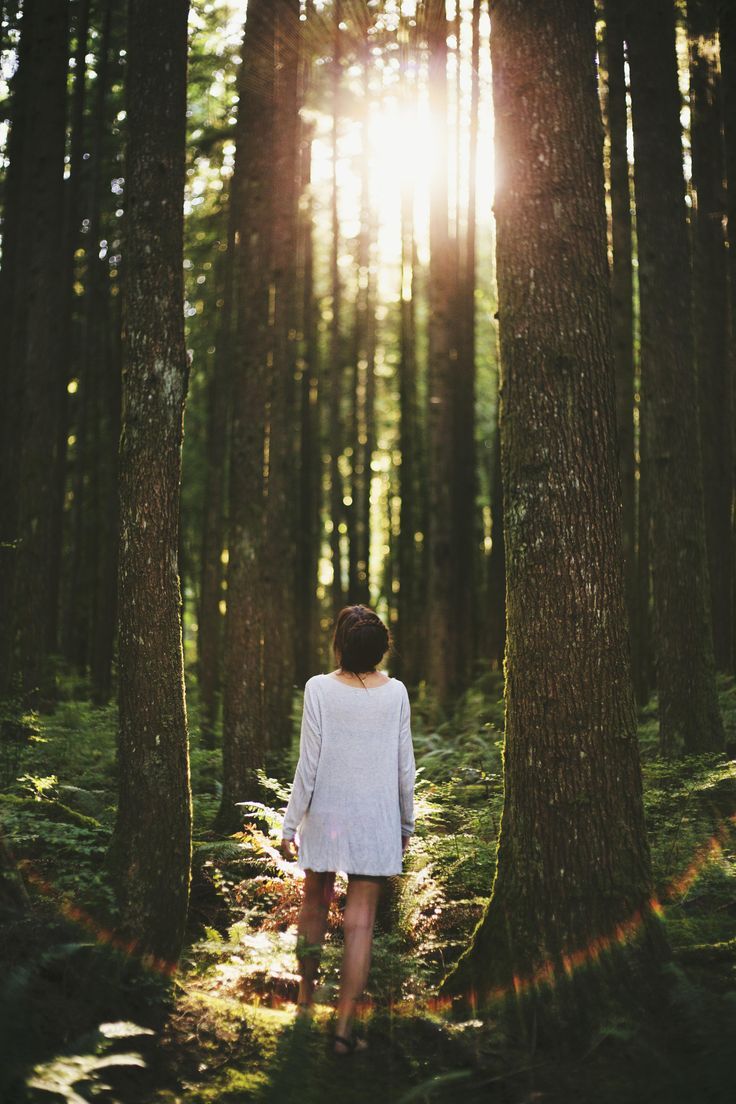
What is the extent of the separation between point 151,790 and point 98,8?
16.1 meters

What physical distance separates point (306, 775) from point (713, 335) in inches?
501

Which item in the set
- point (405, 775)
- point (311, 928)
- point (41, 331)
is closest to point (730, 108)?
point (41, 331)

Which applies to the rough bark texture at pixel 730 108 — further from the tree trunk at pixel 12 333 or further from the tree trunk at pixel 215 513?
the tree trunk at pixel 12 333

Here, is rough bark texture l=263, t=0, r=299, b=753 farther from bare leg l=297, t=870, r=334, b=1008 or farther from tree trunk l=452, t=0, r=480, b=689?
bare leg l=297, t=870, r=334, b=1008

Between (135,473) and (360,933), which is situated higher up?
(135,473)

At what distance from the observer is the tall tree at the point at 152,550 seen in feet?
18.9

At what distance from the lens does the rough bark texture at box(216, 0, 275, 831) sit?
9.47m

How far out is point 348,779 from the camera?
5070mm

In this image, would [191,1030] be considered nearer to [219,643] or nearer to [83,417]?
[219,643]

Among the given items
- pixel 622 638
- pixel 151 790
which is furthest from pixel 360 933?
pixel 622 638

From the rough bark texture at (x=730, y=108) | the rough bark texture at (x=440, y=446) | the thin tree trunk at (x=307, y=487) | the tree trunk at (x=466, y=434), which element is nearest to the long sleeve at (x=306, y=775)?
the rough bark texture at (x=730, y=108)

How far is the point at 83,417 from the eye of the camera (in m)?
19.4

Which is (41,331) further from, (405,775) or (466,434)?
(405,775)

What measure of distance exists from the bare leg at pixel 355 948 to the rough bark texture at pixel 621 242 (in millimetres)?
9053
